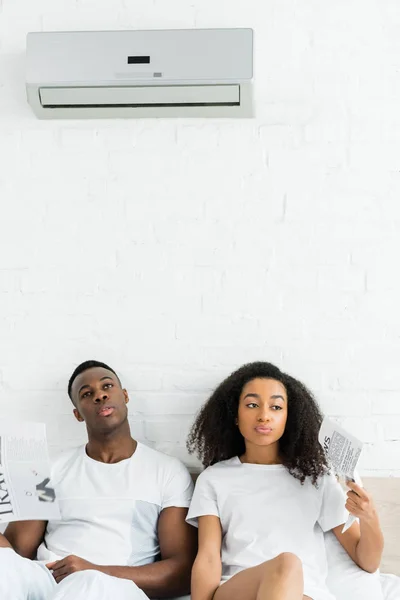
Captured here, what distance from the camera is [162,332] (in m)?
2.53

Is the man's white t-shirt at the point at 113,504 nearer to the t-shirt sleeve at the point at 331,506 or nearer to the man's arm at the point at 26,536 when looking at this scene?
the man's arm at the point at 26,536

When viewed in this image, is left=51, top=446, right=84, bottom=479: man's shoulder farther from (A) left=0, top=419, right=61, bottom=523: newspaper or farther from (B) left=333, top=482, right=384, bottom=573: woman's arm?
(B) left=333, top=482, right=384, bottom=573: woman's arm

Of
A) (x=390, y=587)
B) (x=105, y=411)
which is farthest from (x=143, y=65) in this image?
(x=390, y=587)

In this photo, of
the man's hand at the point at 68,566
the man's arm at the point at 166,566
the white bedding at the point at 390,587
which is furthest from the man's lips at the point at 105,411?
the white bedding at the point at 390,587

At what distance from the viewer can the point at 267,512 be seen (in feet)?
7.04

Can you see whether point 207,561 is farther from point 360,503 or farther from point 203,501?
point 360,503

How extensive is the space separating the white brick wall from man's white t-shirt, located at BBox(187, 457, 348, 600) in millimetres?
344

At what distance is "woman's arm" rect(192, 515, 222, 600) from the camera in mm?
1951

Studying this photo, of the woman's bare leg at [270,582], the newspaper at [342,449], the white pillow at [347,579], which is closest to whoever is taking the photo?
the woman's bare leg at [270,582]

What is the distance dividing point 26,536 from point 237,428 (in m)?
0.70

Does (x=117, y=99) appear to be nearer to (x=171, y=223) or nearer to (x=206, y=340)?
(x=171, y=223)

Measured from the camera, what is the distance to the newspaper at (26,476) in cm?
A: 215

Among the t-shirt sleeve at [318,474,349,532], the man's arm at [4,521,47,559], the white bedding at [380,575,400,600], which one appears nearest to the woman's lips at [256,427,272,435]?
the t-shirt sleeve at [318,474,349,532]

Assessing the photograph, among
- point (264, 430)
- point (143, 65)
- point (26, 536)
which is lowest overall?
point (26, 536)
